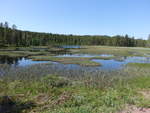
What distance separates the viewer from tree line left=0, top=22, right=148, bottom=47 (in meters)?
72.1

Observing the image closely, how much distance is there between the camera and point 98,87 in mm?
11906

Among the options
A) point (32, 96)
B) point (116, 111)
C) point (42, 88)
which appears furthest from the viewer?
point (42, 88)

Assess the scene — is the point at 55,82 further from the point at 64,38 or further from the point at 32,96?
the point at 64,38

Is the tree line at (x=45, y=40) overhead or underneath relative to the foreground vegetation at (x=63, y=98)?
overhead

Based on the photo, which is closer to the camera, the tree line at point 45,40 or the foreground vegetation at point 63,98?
the foreground vegetation at point 63,98

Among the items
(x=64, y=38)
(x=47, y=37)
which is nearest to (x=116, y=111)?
(x=47, y=37)

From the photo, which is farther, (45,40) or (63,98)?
(45,40)

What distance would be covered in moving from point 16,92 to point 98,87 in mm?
6194

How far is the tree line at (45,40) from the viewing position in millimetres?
72125

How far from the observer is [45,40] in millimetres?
114625

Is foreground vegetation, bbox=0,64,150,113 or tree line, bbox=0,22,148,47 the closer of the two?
foreground vegetation, bbox=0,64,150,113

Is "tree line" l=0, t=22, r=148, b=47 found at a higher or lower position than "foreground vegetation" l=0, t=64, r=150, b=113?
higher

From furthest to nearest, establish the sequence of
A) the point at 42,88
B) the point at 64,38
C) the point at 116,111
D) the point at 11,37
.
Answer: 1. the point at 64,38
2. the point at 11,37
3. the point at 42,88
4. the point at 116,111

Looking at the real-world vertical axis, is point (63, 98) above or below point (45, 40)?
below
